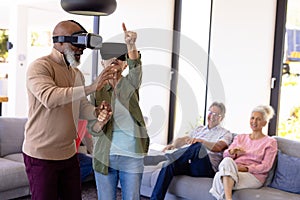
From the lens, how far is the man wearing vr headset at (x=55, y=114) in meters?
1.67

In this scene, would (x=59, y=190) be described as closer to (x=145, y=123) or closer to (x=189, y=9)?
(x=145, y=123)

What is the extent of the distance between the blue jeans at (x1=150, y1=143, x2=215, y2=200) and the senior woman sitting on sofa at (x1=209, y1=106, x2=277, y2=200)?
190 mm

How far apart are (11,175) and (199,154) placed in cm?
154

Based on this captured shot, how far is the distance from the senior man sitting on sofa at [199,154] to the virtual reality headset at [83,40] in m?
1.59

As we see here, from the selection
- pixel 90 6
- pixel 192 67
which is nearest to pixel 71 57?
pixel 90 6

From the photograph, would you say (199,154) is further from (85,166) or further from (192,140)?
(85,166)

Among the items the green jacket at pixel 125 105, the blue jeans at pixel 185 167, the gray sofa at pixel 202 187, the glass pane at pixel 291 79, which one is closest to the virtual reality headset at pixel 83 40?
the green jacket at pixel 125 105

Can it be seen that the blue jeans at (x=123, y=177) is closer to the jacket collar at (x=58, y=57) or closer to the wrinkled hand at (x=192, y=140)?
the jacket collar at (x=58, y=57)

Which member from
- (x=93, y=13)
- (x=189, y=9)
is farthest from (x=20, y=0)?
(x=93, y=13)

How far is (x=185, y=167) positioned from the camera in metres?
3.30

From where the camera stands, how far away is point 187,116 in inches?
93.6

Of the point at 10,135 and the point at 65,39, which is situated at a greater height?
the point at 65,39

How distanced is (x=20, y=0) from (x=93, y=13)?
4124 mm

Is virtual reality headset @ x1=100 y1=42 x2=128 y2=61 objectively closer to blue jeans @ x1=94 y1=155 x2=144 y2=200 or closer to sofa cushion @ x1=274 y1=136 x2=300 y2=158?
blue jeans @ x1=94 y1=155 x2=144 y2=200
